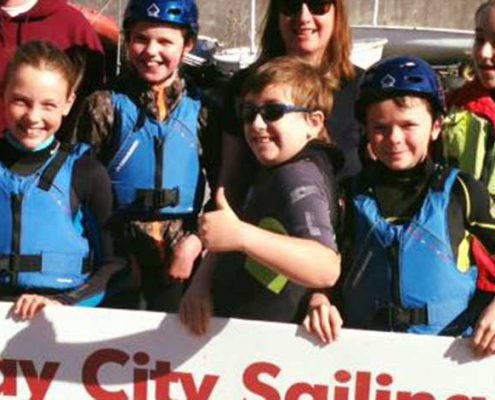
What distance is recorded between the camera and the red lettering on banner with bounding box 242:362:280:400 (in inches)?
129

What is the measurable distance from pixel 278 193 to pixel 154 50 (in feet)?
3.56

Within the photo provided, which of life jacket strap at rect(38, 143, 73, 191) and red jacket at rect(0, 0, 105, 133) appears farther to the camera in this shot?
red jacket at rect(0, 0, 105, 133)

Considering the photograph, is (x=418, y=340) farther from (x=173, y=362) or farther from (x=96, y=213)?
(x=96, y=213)

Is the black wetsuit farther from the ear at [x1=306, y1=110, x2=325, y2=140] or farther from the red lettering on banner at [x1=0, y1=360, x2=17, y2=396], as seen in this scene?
the red lettering on banner at [x1=0, y1=360, x2=17, y2=396]

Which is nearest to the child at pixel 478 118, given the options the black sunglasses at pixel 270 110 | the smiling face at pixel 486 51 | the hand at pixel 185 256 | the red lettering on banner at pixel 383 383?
the smiling face at pixel 486 51

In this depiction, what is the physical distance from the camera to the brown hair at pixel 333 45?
4113 millimetres

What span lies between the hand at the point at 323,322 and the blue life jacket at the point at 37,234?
0.88 metres

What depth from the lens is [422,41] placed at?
19.0 metres

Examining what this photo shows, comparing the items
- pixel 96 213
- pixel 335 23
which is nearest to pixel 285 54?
pixel 335 23

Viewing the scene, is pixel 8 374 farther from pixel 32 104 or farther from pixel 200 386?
pixel 32 104

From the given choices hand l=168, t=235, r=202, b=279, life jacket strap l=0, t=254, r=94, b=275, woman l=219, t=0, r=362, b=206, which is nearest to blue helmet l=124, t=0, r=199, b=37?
woman l=219, t=0, r=362, b=206

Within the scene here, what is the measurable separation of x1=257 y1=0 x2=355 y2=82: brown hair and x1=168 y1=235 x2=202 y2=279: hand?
2.60ft

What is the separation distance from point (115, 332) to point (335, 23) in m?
1.67

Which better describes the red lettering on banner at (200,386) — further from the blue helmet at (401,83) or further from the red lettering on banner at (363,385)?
the blue helmet at (401,83)
